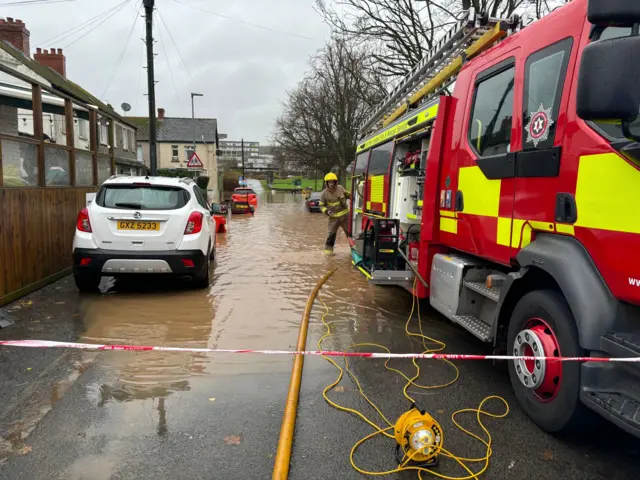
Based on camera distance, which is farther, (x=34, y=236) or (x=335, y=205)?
(x=335, y=205)

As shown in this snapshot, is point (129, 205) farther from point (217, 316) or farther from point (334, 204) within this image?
point (334, 204)

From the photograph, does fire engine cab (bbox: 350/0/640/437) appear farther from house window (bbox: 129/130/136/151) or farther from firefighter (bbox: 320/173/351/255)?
house window (bbox: 129/130/136/151)

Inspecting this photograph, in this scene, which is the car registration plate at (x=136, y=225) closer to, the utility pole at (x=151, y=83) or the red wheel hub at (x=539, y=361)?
the red wheel hub at (x=539, y=361)

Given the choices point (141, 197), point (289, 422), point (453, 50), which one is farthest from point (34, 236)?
point (453, 50)

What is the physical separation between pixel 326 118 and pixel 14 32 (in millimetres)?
21621

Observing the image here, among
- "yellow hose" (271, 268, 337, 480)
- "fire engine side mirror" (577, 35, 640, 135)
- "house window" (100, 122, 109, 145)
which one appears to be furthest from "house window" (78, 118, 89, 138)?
"fire engine side mirror" (577, 35, 640, 135)

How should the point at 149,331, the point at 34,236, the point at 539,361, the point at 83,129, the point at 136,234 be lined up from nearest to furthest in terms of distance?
the point at 539,361, the point at 149,331, the point at 136,234, the point at 34,236, the point at 83,129

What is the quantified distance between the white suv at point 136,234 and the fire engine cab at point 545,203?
9.45ft

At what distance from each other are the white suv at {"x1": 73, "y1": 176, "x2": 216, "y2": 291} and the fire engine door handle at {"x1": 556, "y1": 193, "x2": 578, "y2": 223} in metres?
4.85

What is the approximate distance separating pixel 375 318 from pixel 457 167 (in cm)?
235

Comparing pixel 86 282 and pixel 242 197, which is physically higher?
pixel 242 197

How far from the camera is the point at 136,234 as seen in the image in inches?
249

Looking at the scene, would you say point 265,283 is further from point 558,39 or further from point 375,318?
point 558,39

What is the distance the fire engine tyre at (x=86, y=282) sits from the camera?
644cm
